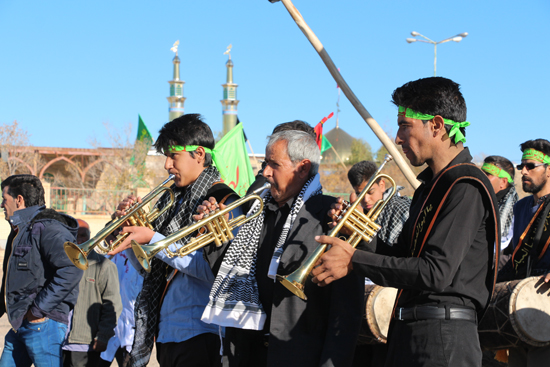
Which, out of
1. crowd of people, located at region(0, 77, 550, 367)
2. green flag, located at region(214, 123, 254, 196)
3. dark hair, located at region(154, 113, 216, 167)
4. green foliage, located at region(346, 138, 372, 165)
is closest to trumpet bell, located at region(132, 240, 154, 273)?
crowd of people, located at region(0, 77, 550, 367)

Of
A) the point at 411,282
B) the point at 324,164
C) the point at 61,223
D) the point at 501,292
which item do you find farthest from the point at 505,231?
the point at 324,164

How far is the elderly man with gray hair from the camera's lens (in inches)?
111

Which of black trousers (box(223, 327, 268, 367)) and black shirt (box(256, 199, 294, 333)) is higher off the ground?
black shirt (box(256, 199, 294, 333))

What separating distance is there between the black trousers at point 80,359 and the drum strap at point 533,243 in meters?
3.91

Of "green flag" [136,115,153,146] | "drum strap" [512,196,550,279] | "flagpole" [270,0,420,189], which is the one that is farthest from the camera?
"green flag" [136,115,153,146]

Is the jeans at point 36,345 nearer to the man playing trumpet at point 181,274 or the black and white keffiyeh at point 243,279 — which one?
the man playing trumpet at point 181,274

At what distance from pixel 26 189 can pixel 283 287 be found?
10.7ft

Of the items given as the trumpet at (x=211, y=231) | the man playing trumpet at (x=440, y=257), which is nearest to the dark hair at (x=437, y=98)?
the man playing trumpet at (x=440, y=257)

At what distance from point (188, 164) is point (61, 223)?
67.3 inches

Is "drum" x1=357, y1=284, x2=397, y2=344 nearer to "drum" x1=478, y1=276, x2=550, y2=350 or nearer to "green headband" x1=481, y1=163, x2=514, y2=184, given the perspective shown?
"drum" x1=478, y1=276, x2=550, y2=350

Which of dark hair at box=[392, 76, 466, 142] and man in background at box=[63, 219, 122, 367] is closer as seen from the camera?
dark hair at box=[392, 76, 466, 142]

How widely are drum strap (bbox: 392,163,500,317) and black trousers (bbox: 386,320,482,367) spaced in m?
0.25

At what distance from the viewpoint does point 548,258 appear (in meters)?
4.44

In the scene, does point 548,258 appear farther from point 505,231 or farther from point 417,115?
point 417,115
